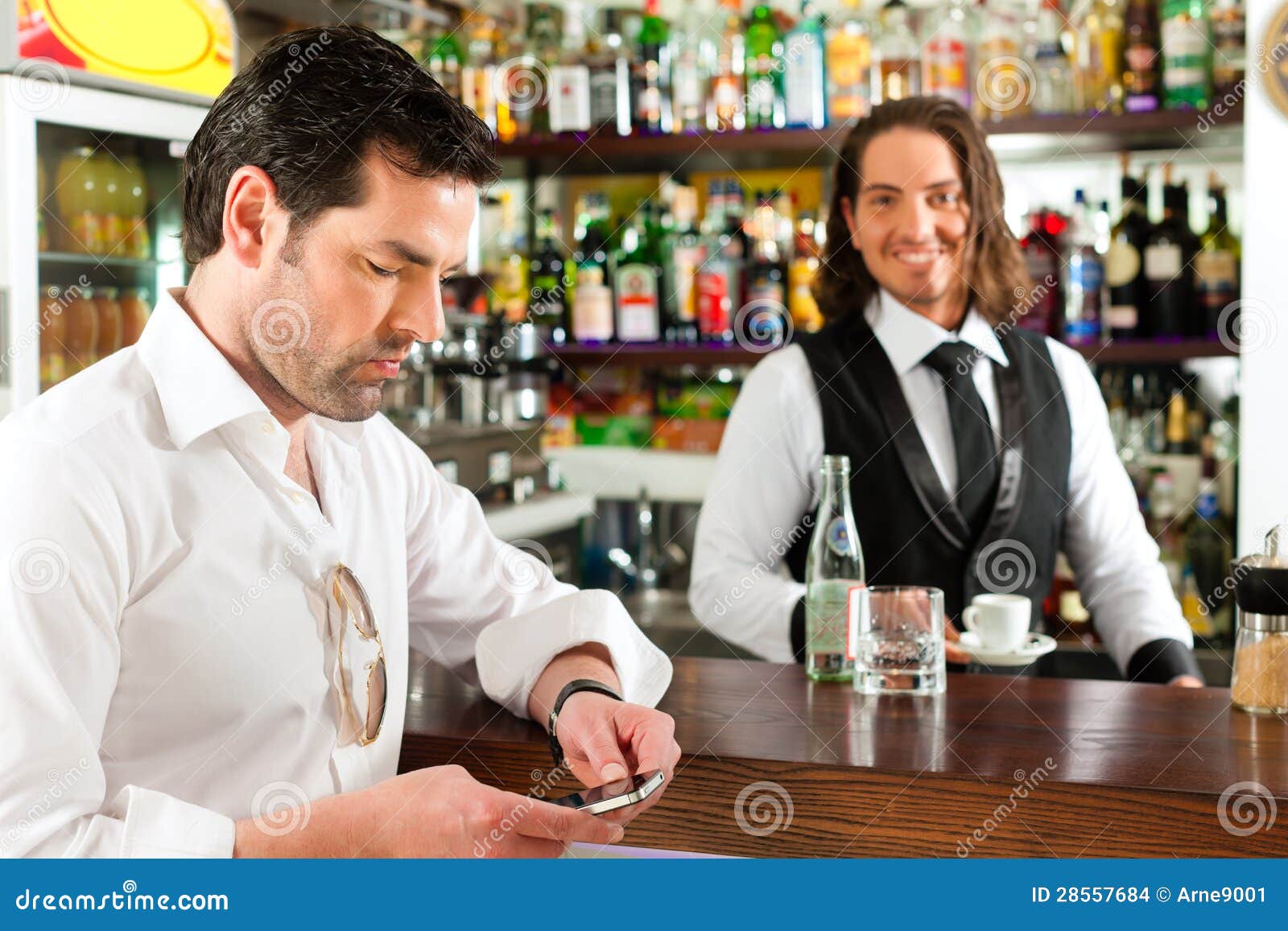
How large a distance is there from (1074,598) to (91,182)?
237 cm

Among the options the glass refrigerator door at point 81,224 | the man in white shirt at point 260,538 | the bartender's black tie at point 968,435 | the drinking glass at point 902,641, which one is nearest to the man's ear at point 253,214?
the man in white shirt at point 260,538

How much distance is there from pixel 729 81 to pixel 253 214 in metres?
2.32

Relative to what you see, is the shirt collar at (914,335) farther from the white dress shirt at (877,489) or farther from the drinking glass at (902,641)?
the drinking glass at (902,641)

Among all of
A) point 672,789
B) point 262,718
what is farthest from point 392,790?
point 672,789

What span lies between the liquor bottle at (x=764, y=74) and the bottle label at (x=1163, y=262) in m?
0.92

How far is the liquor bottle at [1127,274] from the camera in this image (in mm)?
2982

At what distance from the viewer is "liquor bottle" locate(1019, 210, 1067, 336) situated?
305 centimetres

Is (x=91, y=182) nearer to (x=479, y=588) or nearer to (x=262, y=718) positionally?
(x=479, y=588)

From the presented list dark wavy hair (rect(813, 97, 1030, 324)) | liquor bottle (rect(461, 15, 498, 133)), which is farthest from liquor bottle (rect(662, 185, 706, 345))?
dark wavy hair (rect(813, 97, 1030, 324))

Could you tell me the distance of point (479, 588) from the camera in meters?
1.46

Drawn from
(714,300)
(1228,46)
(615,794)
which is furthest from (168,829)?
(1228,46)

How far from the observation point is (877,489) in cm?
205

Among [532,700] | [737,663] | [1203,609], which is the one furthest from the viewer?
[1203,609]

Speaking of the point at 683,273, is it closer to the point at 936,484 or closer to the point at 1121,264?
the point at 1121,264
